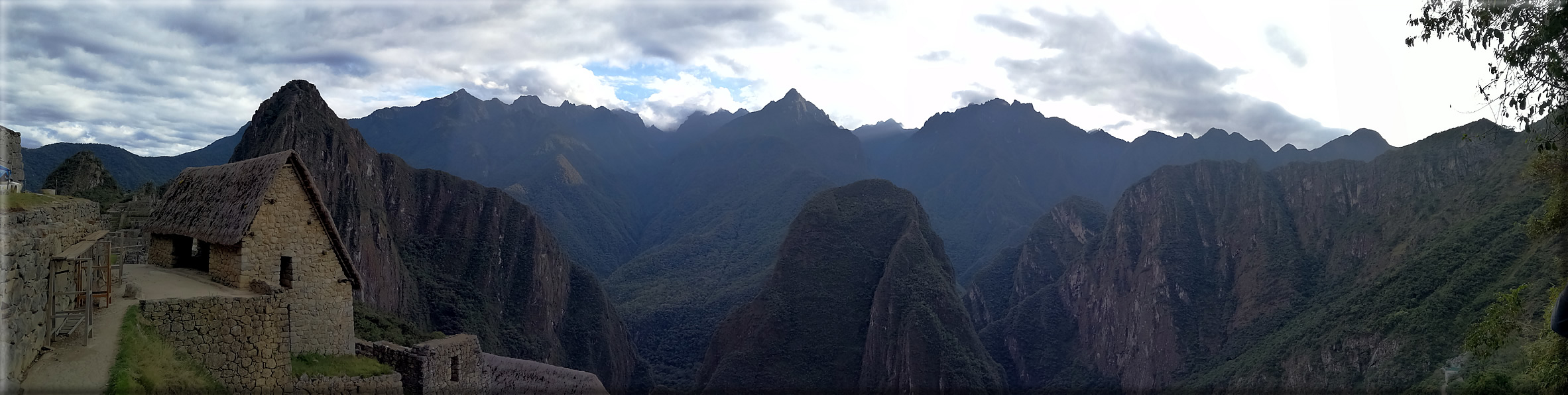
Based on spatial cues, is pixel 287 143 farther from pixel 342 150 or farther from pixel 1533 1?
pixel 1533 1

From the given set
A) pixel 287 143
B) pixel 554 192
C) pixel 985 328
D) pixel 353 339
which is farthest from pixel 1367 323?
→ pixel 554 192

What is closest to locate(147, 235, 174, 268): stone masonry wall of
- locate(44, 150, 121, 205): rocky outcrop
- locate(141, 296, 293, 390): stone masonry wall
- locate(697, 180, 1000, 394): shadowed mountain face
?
locate(141, 296, 293, 390): stone masonry wall

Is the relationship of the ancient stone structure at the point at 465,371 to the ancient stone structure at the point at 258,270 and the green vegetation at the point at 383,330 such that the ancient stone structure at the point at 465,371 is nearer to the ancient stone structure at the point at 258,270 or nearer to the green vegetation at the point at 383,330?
the ancient stone structure at the point at 258,270

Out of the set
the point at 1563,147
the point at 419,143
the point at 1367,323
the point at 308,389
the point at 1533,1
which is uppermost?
the point at 419,143

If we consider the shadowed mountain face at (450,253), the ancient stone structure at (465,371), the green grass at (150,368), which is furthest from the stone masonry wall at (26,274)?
the shadowed mountain face at (450,253)

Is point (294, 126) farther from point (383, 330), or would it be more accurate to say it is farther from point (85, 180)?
point (383, 330)

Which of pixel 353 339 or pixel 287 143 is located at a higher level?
pixel 287 143

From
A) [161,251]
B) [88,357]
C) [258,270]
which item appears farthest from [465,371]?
[88,357]
